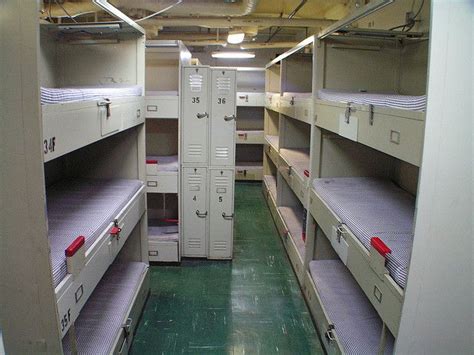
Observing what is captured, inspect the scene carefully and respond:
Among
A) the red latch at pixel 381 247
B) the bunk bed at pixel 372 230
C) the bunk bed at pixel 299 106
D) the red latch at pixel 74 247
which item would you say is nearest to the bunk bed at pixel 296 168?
the bunk bed at pixel 372 230

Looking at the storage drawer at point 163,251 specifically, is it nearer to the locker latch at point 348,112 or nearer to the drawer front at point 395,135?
the locker latch at point 348,112

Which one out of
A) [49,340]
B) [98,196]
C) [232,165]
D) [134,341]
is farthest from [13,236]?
[232,165]

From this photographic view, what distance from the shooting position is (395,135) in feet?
5.16

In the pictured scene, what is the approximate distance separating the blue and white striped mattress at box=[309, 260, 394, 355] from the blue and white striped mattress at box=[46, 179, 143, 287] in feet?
4.36

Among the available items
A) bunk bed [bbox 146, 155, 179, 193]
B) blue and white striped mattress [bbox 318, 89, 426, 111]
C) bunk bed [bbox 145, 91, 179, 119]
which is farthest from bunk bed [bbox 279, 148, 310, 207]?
bunk bed [bbox 145, 91, 179, 119]

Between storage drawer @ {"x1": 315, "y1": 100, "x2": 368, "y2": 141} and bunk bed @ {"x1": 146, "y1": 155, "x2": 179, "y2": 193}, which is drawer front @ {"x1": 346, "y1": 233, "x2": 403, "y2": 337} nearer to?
storage drawer @ {"x1": 315, "y1": 100, "x2": 368, "y2": 141}

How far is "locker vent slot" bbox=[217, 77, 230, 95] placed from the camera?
3455mm

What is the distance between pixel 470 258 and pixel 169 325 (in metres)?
2.00

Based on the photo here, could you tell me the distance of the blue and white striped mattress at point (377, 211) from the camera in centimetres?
167

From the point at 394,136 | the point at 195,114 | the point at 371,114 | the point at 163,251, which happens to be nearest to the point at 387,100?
the point at 371,114

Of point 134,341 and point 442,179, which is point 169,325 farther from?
point 442,179

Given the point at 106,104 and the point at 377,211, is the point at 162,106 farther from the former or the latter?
the point at 377,211

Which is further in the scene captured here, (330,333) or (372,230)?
(330,333)

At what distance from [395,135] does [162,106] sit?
89.2 inches
